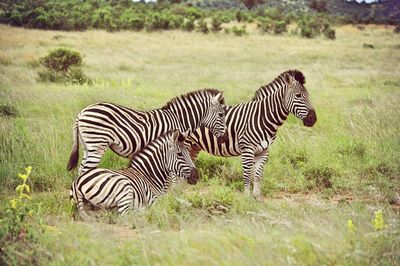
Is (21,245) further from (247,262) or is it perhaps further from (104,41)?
(104,41)

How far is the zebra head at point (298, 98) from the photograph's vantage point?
7480 millimetres

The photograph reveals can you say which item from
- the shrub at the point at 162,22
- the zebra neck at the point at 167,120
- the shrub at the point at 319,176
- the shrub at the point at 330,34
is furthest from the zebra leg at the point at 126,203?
the shrub at the point at 330,34

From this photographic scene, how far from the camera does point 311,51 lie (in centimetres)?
2377

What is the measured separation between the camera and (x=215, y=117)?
760 cm

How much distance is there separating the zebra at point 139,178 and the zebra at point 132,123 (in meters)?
0.61

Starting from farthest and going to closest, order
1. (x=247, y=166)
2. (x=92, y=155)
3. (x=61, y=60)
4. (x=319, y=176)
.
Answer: (x=61, y=60)
(x=319, y=176)
(x=247, y=166)
(x=92, y=155)

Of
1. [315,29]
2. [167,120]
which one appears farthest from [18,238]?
[315,29]

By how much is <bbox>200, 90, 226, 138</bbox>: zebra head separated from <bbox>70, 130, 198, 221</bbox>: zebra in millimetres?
865

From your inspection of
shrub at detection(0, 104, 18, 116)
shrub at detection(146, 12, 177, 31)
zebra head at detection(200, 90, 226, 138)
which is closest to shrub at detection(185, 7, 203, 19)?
shrub at detection(146, 12, 177, 31)

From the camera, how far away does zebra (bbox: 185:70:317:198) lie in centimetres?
750

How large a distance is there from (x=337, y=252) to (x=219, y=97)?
11.7 ft

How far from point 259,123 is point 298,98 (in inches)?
21.8

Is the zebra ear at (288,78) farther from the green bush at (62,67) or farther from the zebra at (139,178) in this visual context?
the green bush at (62,67)

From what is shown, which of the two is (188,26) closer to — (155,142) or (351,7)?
(351,7)
